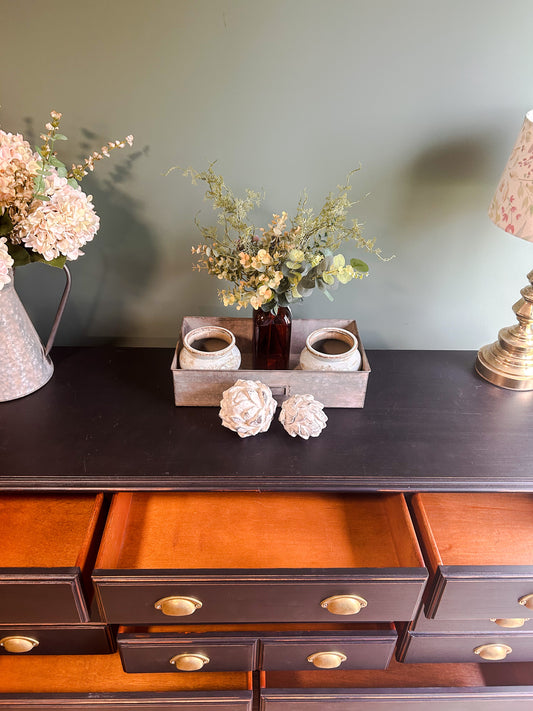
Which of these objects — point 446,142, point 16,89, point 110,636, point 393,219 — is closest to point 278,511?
point 110,636

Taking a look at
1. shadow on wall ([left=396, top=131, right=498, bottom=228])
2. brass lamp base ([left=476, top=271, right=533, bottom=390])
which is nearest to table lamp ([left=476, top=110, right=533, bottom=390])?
brass lamp base ([left=476, top=271, right=533, bottom=390])

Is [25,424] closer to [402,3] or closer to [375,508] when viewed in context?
[375,508]

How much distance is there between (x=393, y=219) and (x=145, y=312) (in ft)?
1.98

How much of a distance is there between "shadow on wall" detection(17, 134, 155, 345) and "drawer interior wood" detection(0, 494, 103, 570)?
42 cm

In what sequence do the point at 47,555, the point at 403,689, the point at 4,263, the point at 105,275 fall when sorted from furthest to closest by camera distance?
the point at 105,275 → the point at 403,689 → the point at 47,555 → the point at 4,263

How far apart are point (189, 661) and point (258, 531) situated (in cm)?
26

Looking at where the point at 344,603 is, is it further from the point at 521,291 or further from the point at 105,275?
the point at 105,275

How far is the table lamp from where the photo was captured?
0.82m

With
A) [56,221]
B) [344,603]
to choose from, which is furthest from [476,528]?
[56,221]

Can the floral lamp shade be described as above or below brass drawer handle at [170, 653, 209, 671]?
above

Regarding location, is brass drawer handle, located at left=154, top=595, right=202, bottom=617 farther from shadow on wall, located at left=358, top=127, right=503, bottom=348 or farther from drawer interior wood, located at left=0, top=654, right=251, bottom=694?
shadow on wall, located at left=358, top=127, right=503, bottom=348

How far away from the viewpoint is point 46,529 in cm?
91

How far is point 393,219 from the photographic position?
41.8 inches

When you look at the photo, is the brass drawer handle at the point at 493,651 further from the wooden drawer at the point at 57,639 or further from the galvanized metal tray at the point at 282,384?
the wooden drawer at the point at 57,639
